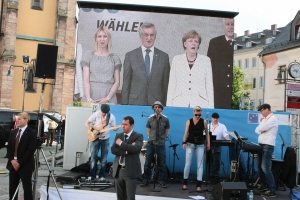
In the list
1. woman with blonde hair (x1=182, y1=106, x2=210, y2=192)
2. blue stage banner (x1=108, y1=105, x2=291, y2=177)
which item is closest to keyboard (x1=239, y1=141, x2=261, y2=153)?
woman with blonde hair (x1=182, y1=106, x2=210, y2=192)

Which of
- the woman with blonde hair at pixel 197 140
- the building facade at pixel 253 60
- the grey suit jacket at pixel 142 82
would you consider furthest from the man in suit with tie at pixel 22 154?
the building facade at pixel 253 60

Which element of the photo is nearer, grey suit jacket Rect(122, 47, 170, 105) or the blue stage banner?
the blue stage banner

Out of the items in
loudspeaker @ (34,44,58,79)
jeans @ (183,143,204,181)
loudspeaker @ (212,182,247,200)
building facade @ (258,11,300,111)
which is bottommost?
loudspeaker @ (212,182,247,200)

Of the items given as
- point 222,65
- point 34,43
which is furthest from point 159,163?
point 34,43

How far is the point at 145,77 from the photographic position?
538 inches

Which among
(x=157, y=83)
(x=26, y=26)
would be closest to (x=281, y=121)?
(x=157, y=83)

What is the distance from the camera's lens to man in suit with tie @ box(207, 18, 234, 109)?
13930 millimetres

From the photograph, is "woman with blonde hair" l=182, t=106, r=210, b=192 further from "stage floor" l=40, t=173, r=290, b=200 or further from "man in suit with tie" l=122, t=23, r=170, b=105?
"man in suit with tie" l=122, t=23, r=170, b=105

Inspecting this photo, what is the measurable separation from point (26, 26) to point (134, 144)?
33.5 meters

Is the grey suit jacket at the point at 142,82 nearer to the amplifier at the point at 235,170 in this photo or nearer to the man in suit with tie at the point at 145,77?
the man in suit with tie at the point at 145,77

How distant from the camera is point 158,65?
13.8m

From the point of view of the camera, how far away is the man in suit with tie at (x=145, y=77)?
13633mm

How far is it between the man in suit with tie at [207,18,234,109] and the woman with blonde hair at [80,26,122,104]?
3.06 m

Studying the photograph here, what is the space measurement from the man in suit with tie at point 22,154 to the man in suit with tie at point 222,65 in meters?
7.37
